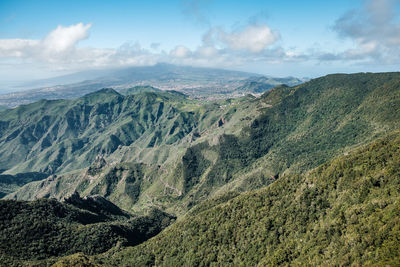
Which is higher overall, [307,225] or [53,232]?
[307,225]

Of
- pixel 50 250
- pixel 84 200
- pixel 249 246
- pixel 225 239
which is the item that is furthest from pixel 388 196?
pixel 84 200

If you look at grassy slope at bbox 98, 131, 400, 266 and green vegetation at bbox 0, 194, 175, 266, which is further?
green vegetation at bbox 0, 194, 175, 266

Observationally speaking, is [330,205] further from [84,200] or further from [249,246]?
[84,200]

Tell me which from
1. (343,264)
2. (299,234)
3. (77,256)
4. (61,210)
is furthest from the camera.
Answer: (61,210)

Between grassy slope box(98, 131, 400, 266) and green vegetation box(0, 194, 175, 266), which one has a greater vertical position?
grassy slope box(98, 131, 400, 266)

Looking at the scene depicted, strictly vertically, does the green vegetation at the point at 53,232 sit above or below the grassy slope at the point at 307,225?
below

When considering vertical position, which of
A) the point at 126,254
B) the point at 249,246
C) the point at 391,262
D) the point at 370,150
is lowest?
the point at 126,254

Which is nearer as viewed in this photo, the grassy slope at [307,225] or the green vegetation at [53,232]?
the grassy slope at [307,225]

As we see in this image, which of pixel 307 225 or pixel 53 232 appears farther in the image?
pixel 53 232
